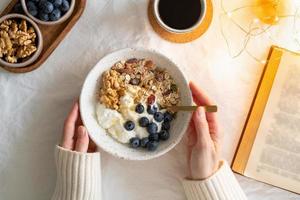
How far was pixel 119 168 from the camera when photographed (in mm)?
980

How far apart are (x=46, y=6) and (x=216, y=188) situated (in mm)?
499

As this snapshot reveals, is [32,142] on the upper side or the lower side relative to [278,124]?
lower

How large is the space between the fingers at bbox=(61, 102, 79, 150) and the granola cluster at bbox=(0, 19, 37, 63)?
148 mm

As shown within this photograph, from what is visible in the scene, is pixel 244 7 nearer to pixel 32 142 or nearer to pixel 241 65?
pixel 241 65

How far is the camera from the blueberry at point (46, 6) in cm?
92

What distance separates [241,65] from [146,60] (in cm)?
21

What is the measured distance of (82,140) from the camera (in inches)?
36.0

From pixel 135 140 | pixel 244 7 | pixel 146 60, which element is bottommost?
pixel 135 140

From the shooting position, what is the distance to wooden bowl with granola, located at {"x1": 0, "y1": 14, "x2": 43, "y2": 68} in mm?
925

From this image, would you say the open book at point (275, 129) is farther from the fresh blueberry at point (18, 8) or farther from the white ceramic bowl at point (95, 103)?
the fresh blueberry at point (18, 8)

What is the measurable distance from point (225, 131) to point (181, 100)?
13 centimetres

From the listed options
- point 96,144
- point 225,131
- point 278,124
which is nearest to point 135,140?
point 96,144

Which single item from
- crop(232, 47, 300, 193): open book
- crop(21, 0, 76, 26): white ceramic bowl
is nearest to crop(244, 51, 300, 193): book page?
crop(232, 47, 300, 193): open book

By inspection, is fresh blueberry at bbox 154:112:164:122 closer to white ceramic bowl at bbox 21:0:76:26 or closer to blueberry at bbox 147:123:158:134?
blueberry at bbox 147:123:158:134
